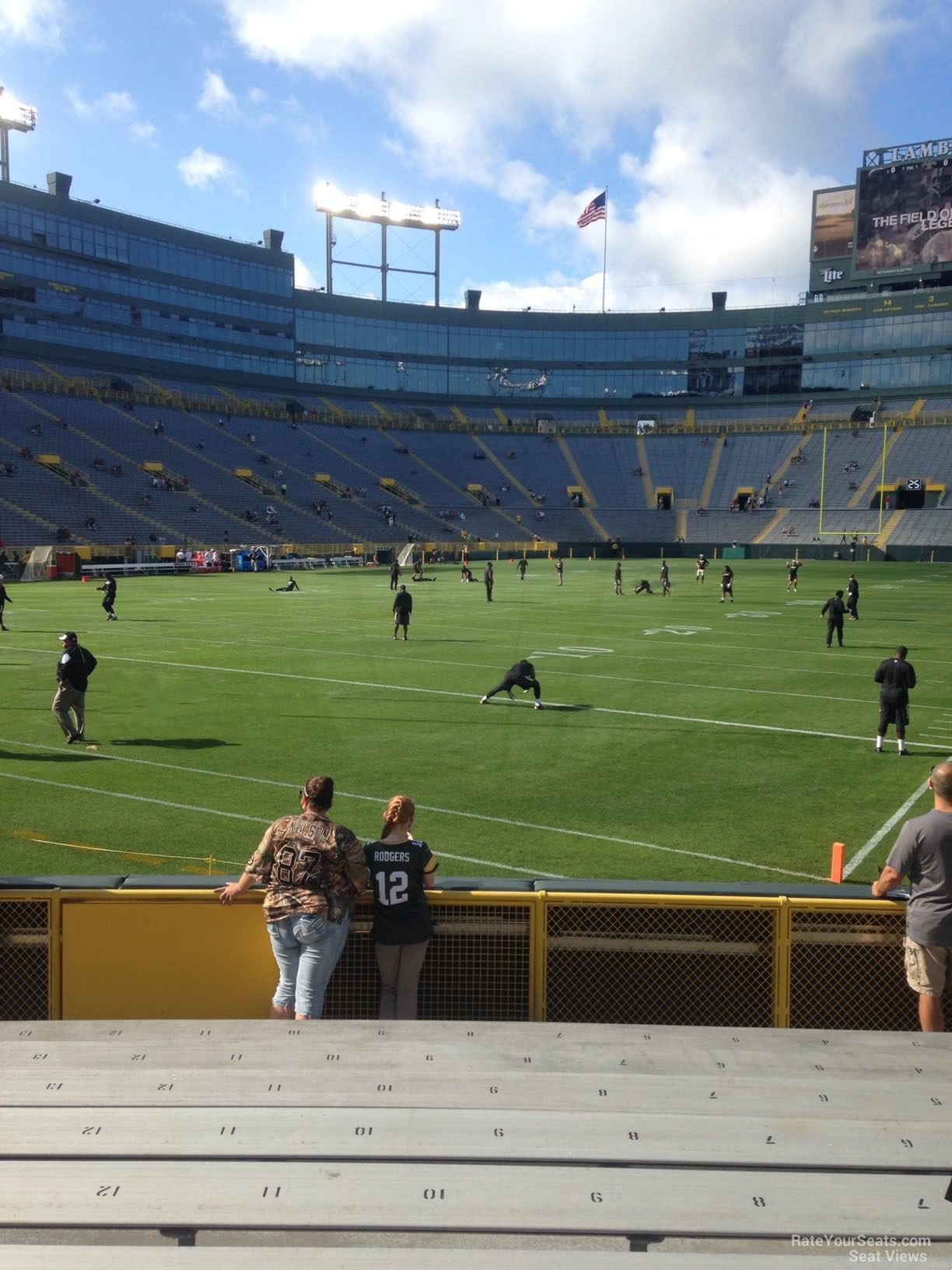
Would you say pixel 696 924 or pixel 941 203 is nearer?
pixel 696 924

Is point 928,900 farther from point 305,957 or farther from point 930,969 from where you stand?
point 305,957

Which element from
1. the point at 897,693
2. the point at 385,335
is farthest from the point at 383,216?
the point at 897,693

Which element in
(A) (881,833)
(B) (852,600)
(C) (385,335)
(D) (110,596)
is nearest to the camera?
(A) (881,833)

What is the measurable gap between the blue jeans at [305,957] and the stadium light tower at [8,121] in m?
84.7

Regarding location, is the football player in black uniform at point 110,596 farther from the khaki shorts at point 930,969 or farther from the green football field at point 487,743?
the khaki shorts at point 930,969

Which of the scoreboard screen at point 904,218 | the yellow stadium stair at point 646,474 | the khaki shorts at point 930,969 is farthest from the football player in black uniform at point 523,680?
the scoreboard screen at point 904,218

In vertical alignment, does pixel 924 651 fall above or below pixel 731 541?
below

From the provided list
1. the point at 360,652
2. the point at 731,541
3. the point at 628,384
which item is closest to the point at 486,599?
the point at 360,652

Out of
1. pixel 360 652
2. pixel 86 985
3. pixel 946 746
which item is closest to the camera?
pixel 86 985

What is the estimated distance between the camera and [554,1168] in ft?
10.00

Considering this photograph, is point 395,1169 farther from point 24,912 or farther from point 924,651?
point 924,651

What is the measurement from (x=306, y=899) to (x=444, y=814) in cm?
627

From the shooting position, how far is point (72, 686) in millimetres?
14461

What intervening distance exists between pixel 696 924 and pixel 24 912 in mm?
3553
